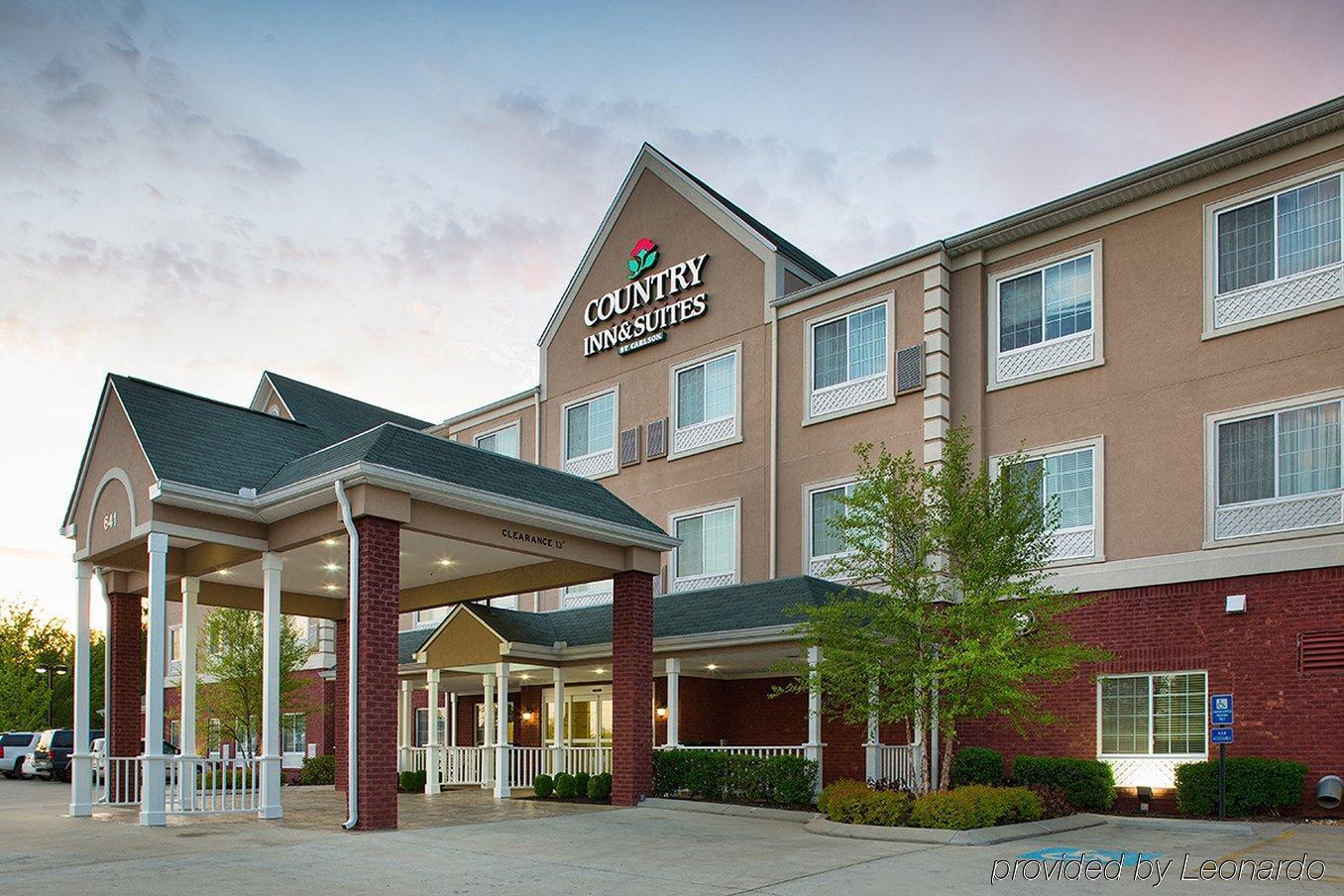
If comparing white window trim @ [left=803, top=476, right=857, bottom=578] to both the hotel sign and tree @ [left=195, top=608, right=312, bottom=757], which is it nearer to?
the hotel sign

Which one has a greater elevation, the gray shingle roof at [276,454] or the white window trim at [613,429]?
the white window trim at [613,429]

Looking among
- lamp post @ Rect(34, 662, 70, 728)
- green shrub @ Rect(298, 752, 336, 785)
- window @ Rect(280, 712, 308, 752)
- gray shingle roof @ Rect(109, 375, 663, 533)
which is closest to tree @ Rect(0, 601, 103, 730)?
lamp post @ Rect(34, 662, 70, 728)

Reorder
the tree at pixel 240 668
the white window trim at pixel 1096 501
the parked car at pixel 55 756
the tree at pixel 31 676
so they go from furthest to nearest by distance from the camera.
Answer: the tree at pixel 31 676, the parked car at pixel 55 756, the tree at pixel 240 668, the white window trim at pixel 1096 501

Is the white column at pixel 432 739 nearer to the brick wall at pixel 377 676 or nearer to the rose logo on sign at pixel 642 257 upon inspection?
the brick wall at pixel 377 676

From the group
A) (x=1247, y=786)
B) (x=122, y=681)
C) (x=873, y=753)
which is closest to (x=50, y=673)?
(x=122, y=681)

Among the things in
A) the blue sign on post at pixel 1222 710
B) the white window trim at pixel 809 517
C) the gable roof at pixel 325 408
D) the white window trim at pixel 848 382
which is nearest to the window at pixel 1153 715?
the blue sign on post at pixel 1222 710

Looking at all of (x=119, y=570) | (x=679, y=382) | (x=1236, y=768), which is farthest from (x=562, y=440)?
(x=1236, y=768)

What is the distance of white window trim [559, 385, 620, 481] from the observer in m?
30.8

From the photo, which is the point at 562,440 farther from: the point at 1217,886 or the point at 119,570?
the point at 1217,886

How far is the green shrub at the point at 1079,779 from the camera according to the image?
20438mm

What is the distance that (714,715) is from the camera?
27.7 metres

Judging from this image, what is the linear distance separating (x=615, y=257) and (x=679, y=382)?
4304mm

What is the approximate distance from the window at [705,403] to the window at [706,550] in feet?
5.76

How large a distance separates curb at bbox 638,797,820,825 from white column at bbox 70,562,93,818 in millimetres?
9495
